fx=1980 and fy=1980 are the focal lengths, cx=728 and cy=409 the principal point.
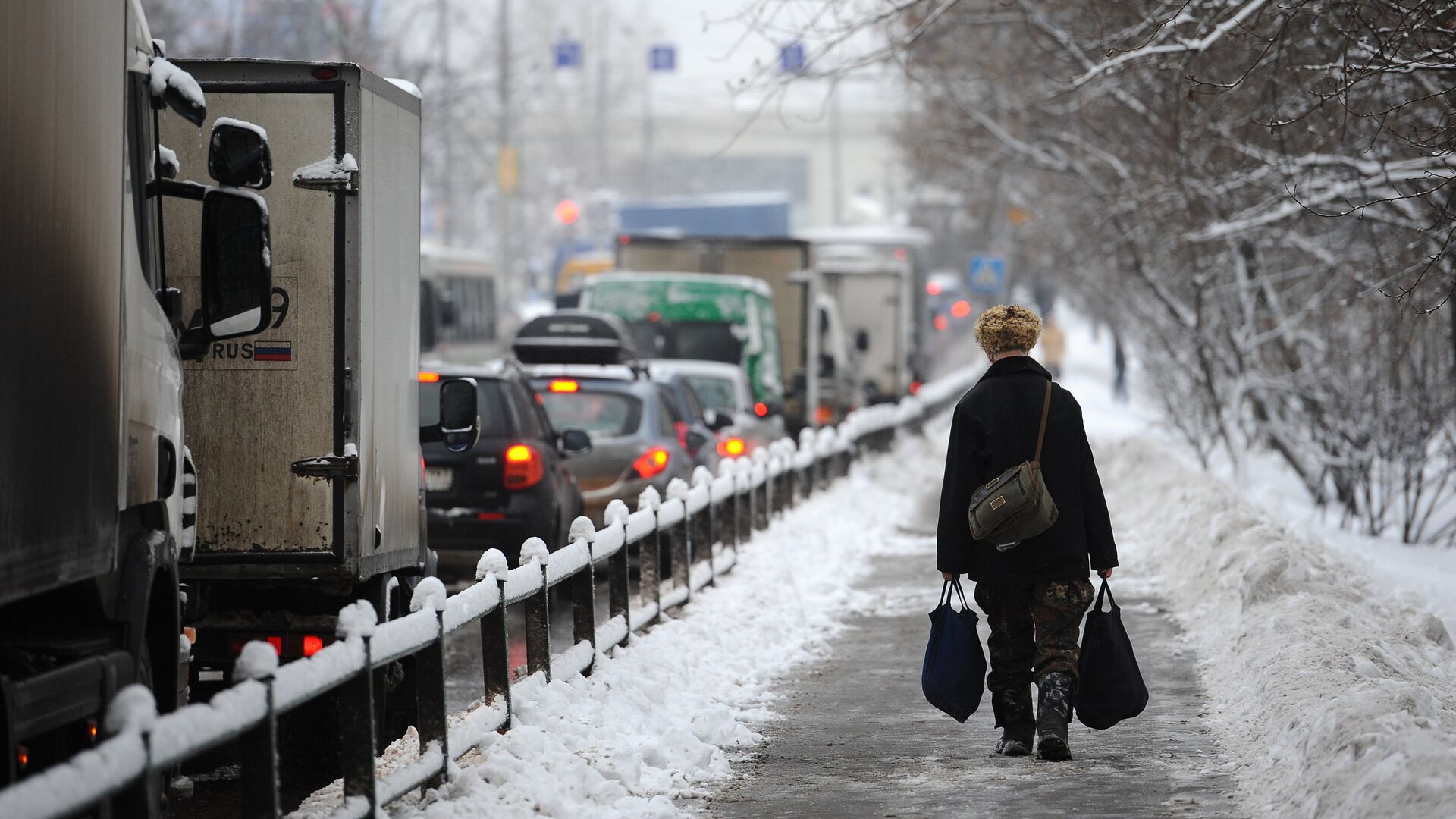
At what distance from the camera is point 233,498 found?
780cm

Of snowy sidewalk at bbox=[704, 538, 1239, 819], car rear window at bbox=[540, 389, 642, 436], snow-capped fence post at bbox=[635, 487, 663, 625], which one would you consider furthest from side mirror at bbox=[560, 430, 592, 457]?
snowy sidewalk at bbox=[704, 538, 1239, 819]

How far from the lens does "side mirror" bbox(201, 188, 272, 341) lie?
19.7ft

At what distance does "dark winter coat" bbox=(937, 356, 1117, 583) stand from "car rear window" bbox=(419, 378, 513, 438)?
Answer: 581cm

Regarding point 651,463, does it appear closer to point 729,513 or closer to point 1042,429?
point 729,513

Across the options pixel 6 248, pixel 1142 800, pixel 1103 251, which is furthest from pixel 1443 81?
pixel 1103 251

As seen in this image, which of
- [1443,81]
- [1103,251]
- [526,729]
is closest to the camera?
[526,729]

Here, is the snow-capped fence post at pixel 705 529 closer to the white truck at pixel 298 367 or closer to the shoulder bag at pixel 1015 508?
the white truck at pixel 298 367

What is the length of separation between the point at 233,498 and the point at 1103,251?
18.0 meters

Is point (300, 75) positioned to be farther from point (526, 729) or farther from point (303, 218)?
point (526, 729)

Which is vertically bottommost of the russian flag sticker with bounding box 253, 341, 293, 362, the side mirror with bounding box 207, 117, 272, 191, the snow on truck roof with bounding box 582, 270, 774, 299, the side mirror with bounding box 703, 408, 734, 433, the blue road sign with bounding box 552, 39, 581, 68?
the side mirror with bounding box 703, 408, 734, 433

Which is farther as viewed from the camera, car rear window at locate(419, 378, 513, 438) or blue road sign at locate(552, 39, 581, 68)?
blue road sign at locate(552, 39, 581, 68)

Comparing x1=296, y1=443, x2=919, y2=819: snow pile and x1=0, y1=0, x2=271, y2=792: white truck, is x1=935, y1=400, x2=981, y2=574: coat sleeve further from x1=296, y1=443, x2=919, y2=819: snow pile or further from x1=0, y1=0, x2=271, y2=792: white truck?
x1=0, y1=0, x2=271, y2=792: white truck

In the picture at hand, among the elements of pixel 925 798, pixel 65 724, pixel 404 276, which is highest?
pixel 404 276

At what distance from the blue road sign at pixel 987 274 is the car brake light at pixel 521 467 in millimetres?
29615
